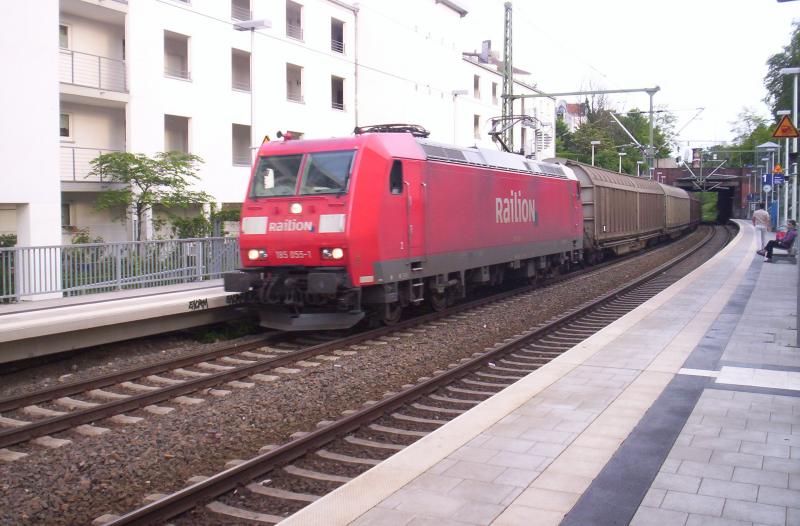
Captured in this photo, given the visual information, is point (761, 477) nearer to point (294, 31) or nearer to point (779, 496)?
point (779, 496)

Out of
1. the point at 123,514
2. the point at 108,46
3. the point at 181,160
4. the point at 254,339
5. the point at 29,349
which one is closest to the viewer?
the point at 123,514

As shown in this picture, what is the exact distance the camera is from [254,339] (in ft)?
39.1

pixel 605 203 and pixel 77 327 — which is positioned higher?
pixel 605 203

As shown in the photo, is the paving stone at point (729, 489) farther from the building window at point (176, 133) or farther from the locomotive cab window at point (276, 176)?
the building window at point (176, 133)

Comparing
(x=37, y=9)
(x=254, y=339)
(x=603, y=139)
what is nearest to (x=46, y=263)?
(x=254, y=339)

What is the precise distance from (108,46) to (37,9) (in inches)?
284

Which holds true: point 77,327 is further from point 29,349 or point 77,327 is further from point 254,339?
point 254,339

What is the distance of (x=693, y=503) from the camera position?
4.85 m

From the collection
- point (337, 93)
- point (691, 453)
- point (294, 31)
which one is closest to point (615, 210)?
point (337, 93)

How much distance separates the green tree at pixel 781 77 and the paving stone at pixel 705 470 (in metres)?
60.4

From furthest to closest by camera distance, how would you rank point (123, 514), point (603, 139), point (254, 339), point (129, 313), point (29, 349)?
point (603, 139) → point (254, 339) → point (129, 313) → point (29, 349) → point (123, 514)

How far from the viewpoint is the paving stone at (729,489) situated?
498 cm

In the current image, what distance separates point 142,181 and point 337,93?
13.9 metres

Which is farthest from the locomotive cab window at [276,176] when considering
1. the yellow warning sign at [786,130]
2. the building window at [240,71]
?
the building window at [240,71]
